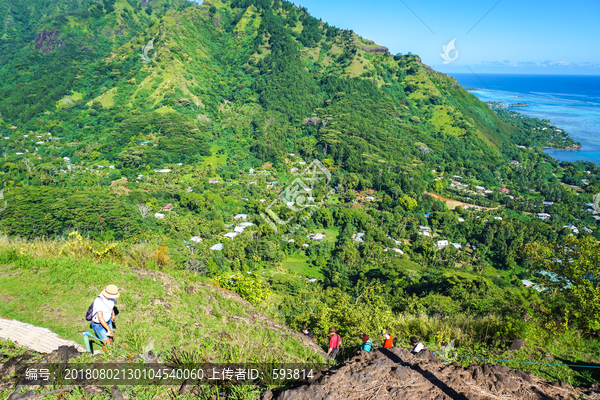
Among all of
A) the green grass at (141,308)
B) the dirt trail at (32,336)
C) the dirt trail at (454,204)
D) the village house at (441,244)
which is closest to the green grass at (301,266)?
the village house at (441,244)

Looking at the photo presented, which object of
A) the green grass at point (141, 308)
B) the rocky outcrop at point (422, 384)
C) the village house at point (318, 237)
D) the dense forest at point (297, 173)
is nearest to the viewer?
the rocky outcrop at point (422, 384)

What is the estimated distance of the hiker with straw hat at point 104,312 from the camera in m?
5.00

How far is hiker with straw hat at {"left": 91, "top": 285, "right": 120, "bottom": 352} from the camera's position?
5.00m

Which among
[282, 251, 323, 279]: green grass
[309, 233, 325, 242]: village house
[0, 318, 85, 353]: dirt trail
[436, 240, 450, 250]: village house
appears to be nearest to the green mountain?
[436, 240, 450, 250]: village house

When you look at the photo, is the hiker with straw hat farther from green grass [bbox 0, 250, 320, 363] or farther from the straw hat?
green grass [bbox 0, 250, 320, 363]

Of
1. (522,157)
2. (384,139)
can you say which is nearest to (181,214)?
(384,139)

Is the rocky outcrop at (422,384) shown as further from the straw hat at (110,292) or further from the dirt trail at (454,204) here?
Answer: the dirt trail at (454,204)

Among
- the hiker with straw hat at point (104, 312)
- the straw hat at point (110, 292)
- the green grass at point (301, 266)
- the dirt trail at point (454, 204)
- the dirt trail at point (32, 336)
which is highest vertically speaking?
the straw hat at point (110, 292)

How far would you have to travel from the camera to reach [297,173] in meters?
56.8

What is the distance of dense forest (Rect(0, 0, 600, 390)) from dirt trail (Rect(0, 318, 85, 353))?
131 inches

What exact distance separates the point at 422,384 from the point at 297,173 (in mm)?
52319

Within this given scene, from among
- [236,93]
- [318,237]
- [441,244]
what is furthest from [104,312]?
[236,93]

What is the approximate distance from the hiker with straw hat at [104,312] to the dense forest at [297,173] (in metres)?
4.47

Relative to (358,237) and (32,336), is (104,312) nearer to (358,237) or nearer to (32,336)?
(32,336)
